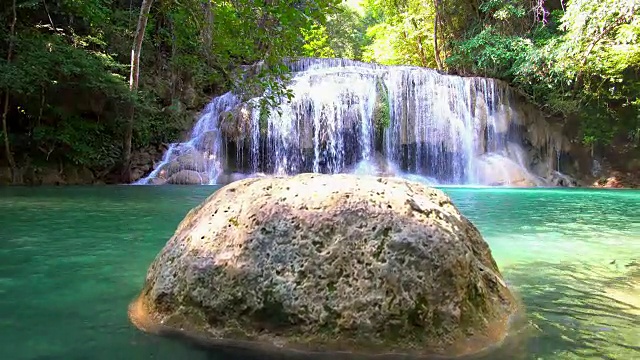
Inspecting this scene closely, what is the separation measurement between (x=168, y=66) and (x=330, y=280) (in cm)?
1706

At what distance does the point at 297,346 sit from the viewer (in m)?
2.04

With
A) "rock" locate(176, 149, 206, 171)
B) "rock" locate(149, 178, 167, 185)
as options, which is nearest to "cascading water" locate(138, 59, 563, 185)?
"rock" locate(176, 149, 206, 171)

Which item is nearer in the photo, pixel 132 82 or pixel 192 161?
pixel 132 82

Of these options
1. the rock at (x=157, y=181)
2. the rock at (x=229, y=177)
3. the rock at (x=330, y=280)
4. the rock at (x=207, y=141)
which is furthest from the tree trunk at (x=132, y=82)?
the rock at (x=330, y=280)

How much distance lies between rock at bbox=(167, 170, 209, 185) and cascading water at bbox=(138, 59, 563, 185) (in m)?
0.06

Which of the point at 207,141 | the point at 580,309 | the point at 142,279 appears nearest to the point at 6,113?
the point at 207,141

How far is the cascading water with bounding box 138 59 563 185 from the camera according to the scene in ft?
52.0

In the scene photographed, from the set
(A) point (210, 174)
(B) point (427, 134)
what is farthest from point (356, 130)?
(A) point (210, 174)

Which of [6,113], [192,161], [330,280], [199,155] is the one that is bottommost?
[330,280]

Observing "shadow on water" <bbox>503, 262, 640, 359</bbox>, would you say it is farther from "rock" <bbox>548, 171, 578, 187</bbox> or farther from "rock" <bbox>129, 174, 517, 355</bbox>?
"rock" <bbox>548, 171, 578, 187</bbox>

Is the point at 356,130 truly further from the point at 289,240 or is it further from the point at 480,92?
the point at 289,240

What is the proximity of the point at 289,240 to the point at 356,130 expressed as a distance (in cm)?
1455

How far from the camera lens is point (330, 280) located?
2174 millimetres

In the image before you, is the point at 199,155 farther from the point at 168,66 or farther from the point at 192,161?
the point at 168,66
